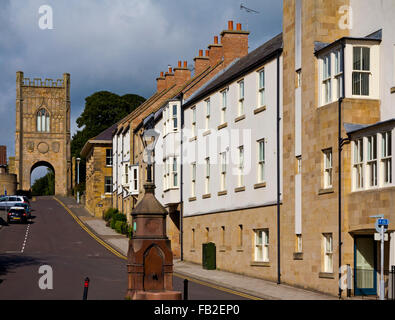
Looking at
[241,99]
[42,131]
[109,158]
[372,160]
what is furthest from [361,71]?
[42,131]

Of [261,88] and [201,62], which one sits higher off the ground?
Result: [201,62]

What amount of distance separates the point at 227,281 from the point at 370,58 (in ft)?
40.6

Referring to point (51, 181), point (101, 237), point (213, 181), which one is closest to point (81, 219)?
point (101, 237)

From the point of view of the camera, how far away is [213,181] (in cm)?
4403

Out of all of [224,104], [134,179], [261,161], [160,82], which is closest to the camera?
[261,161]

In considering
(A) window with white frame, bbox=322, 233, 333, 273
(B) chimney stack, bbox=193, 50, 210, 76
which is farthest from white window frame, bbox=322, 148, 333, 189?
(B) chimney stack, bbox=193, 50, 210, 76

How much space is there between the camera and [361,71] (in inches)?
1186

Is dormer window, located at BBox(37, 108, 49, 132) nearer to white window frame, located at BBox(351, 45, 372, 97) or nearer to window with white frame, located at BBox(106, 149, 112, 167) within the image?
window with white frame, located at BBox(106, 149, 112, 167)

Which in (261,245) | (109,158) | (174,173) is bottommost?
(261,245)

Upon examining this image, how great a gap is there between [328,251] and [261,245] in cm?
663

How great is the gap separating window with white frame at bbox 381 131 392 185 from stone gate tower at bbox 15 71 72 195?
106291mm

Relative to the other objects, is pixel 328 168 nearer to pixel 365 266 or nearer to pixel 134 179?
pixel 365 266

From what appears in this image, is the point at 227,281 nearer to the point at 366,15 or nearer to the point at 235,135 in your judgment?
the point at 235,135

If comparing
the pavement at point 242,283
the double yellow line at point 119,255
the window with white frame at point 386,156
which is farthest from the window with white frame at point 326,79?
the double yellow line at point 119,255
